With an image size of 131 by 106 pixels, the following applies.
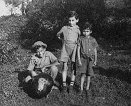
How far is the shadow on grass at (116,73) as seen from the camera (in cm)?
822

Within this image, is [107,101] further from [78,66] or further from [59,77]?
[59,77]

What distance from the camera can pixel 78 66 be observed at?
696 centimetres

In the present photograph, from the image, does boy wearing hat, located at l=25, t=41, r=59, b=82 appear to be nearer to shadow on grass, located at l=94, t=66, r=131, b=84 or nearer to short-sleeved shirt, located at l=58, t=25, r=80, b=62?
short-sleeved shirt, located at l=58, t=25, r=80, b=62

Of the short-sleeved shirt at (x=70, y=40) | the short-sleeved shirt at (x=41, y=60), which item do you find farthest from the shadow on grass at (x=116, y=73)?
the short-sleeved shirt at (x=41, y=60)

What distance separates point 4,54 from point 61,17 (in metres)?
5.12

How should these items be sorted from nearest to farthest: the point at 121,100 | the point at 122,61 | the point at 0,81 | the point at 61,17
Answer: the point at 121,100
the point at 0,81
the point at 122,61
the point at 61,17

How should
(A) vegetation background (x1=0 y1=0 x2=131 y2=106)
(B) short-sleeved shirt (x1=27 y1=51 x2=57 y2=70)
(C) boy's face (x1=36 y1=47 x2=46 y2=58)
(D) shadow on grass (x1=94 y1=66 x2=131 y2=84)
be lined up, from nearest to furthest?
(A) vegetation background (x1=0 y1=0 x2=131 y2=106) → (C) boy's face (x1=36 y1=47 x2=46 y2=58) → (B) short-sleeved shirt (x1=27 y1=51 x2=57 y2=70) → (D) shadow on grass (x1=94 y1=66 x2=131 y2=84)

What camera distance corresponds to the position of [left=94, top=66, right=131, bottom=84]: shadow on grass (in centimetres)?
822

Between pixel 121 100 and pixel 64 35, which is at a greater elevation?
pixel 64 35

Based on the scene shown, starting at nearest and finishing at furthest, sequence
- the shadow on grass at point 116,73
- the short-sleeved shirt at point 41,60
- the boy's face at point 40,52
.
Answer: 1. the boy's face at point 40,52
2. the short-sleeved shirt at point 41,60
3. the shadow on grass at point 116,73

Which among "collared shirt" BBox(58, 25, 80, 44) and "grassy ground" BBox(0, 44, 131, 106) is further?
"collared shirt" BBox(58, 25, 80, 44)

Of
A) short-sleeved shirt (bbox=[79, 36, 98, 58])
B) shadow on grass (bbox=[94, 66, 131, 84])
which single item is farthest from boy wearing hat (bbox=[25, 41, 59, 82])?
shadow on grass (bbox=[94, 66, 131, 84])

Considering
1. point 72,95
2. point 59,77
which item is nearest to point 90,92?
point 72,95

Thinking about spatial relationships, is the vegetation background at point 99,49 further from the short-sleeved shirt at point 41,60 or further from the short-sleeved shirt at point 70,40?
the short-sleeved shirt at point 70,40
